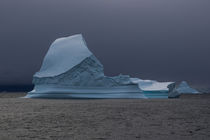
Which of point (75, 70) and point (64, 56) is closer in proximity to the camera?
point (75, 70)

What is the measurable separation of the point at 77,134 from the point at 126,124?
2.11m

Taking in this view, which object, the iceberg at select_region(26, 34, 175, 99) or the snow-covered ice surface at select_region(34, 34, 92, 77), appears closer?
the iceberg at select_region(26, 34, 175, 99)

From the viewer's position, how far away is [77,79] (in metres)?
21.7

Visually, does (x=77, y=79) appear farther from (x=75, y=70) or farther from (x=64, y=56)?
(x=64, y=56)

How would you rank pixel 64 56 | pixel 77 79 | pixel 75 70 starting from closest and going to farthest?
pixel 77 79 → pixel 75 70 → pixel 64 56

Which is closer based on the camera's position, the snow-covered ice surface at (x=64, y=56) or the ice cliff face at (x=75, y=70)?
the ice cliff face at (x=75, y=70)

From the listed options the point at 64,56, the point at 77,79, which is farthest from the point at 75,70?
the point at 64,56

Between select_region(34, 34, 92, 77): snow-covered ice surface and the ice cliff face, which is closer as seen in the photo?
the ice cliff face

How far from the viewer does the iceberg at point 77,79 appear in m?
21.9

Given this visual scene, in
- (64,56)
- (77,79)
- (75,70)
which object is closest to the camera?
(77,79)

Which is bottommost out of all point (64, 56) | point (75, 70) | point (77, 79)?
point (77, 79)

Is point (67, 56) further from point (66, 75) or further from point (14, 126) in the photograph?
point (14, 126)

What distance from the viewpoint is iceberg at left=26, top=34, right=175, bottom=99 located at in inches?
861

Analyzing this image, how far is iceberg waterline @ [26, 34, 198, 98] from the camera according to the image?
21.9 metres
